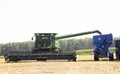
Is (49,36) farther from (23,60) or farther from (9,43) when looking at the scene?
(9,43)

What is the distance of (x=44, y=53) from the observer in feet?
129

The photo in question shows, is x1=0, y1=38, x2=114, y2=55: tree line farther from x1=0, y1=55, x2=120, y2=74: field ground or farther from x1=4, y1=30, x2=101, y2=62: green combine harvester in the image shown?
x1=0, y1=55, x2=120, y2=74: field ground

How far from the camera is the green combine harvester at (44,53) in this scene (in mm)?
37803

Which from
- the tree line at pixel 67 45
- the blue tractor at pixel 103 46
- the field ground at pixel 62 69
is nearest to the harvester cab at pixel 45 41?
the blue tractor at pixel 103 46

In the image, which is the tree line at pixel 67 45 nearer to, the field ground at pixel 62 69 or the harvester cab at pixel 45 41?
the harvester cab at pixel 45 41

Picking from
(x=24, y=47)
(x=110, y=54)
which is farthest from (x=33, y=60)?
(x=24, y=47)

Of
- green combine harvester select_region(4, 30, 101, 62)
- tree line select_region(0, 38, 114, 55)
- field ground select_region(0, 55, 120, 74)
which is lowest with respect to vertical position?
field ground select_region(0, 55, 120, 74)

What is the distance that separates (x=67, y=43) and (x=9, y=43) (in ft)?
79.4

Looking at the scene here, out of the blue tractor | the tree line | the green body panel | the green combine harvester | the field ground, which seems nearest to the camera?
the field ground

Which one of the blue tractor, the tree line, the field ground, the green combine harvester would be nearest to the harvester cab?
the green combine harvester

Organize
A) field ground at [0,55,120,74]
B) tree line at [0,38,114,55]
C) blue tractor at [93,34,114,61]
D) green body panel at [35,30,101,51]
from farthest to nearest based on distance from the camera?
1. tree line at [0,38,114,55]
2. blue tractor at [93,34,114,61]
3. green body panel at [35,30,101,51]
4. field ground at [0,55,120,74]

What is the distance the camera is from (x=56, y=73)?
67.8 ft

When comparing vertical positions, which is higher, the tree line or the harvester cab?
the tree line

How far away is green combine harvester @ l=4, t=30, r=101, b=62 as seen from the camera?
37803mm
